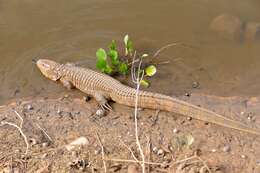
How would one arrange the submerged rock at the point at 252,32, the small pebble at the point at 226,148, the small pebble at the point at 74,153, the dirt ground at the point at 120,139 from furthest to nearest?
1. the submerged rock at the point at 252,32
2. the small pebble at the point at 226,148
3. the small pebble at the point at 74,153
4. the dirt ground at the point at 120,139

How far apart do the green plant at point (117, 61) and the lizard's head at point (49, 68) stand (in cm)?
65

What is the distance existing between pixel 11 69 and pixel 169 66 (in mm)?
2445

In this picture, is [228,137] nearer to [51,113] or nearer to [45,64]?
[51,113]

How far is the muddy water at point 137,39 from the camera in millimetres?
7301

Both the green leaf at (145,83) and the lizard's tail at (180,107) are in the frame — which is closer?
the lizard's tail at (180,107)

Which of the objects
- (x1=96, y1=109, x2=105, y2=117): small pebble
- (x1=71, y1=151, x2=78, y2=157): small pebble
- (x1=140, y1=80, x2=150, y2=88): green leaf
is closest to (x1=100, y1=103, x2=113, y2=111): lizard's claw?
(x1=96, y1=109, x2=105, y2=117): small pebble

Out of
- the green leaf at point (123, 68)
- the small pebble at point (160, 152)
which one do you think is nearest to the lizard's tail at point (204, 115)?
the small pebble at point (160, 152)

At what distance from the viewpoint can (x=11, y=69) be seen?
7605mm

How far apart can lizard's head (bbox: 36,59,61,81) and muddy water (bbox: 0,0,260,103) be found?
0.44 feet

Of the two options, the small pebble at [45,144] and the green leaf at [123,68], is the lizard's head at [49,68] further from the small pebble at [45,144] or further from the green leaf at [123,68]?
the small pebble at [45,144]

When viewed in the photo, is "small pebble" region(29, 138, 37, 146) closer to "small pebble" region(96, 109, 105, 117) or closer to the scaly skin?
"small pebble" region(96, 109, 105, 117)

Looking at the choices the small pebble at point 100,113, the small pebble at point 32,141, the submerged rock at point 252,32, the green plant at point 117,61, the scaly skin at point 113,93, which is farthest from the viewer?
the submerged rock at point 252,32

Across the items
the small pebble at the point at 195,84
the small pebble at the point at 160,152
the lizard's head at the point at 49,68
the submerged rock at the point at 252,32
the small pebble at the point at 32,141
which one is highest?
the submerged rock at the point at 252,32

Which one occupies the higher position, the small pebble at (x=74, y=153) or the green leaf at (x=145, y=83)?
the green leaf at (x=145, y=83)
